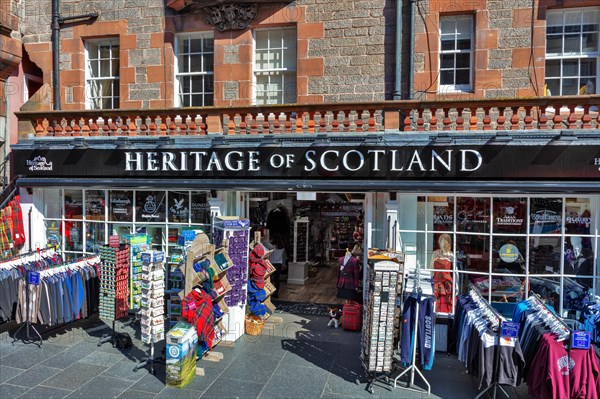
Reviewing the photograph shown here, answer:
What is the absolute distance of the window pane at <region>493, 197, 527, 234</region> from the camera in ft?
28.0

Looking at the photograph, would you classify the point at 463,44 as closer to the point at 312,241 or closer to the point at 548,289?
the point at 548,289

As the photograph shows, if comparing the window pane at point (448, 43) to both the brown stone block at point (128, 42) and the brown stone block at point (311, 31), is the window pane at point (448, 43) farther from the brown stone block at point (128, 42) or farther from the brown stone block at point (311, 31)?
the brown stone block at point (128, 42)

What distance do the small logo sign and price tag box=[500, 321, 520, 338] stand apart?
977 cm

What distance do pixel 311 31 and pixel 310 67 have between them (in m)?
0.82

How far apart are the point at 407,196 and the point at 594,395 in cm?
449

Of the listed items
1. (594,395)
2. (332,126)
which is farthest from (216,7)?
(594,395)

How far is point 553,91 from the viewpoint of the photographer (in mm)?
9445

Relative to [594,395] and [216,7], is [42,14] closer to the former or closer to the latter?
[216,7]

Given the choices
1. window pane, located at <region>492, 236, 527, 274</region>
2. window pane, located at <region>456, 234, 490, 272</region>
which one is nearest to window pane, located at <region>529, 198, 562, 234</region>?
window pane, located at <region>492, 236, 527, 274</region>

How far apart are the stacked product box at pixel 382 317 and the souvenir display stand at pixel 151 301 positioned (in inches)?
137

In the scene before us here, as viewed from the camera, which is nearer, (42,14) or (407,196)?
(407,196)

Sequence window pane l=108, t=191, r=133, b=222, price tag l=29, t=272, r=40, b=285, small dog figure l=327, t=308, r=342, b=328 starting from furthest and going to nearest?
window pane l=108, t=191, r=133, b=222, small dog figure l=327, t=308, r=342, b=328, price tag l=29, t=272, r=40, b=285

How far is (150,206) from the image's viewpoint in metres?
10.5

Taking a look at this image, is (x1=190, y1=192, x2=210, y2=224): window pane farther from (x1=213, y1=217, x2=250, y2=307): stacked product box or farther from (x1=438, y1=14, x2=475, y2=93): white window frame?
(x1=438, y1=14, x2=475, y2=93): white window frame
